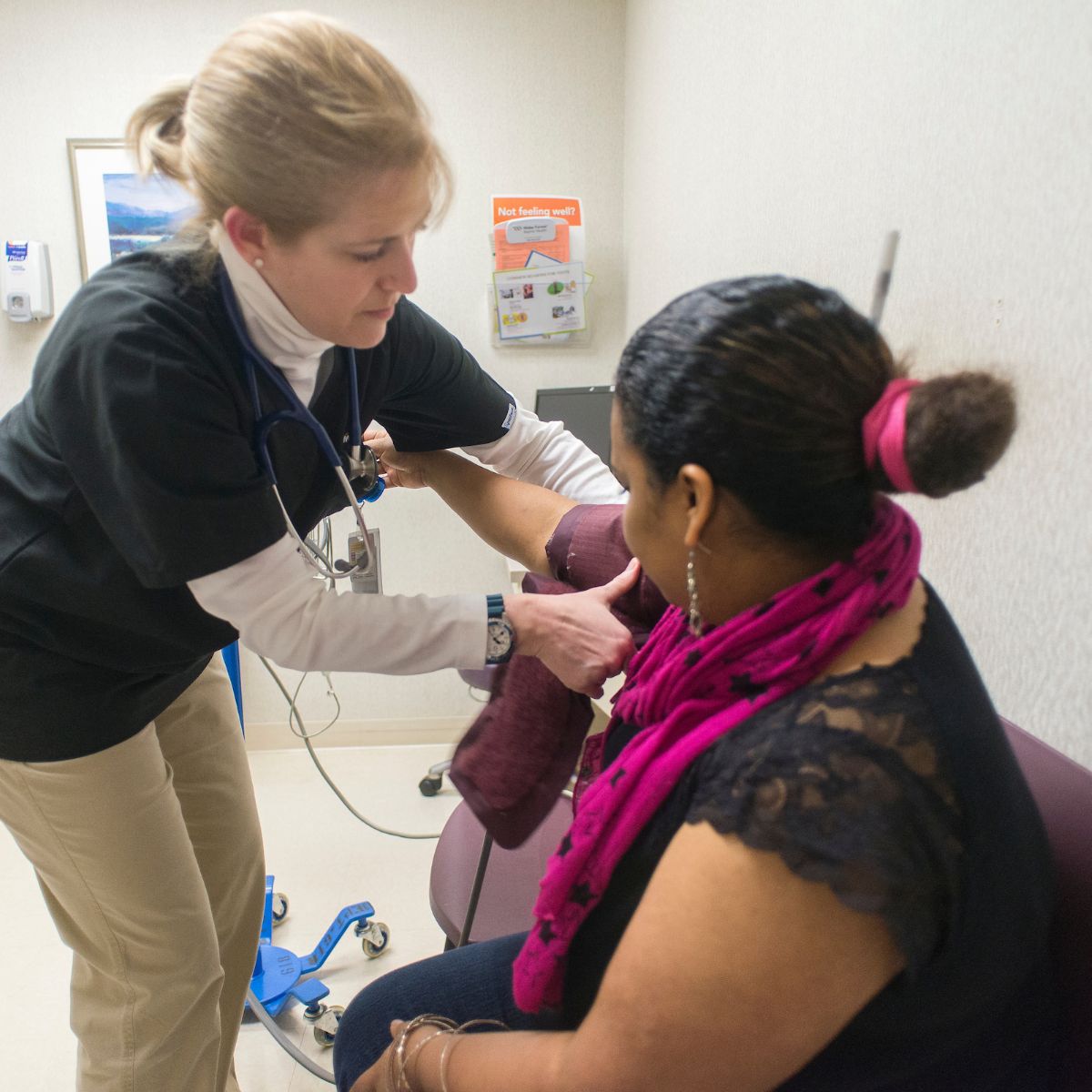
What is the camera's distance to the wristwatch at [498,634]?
3.20 feet

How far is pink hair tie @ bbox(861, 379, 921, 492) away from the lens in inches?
22.7

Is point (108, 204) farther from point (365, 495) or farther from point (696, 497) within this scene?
point (696, 497)

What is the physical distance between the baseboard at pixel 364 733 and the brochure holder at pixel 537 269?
1.31 meters

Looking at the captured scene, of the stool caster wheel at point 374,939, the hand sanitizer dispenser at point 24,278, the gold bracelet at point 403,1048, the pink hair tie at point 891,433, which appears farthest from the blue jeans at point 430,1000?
the hand sanitizer dispenser at point 24,278

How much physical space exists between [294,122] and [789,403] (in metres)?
0.54

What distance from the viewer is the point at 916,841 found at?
1.85ft

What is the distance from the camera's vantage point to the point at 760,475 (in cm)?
63

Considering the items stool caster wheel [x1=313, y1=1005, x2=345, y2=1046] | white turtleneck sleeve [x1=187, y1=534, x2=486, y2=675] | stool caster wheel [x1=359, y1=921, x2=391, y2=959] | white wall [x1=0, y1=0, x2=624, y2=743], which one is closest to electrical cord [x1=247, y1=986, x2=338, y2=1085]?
stool caster wheel [x1=313, y1=1005, x2=345, y2=1046]

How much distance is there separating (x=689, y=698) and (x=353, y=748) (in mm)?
2294

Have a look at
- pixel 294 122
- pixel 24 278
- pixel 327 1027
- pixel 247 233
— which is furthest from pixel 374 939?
pixel 24 278

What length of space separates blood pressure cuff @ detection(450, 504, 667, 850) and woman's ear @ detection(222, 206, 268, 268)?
54cm

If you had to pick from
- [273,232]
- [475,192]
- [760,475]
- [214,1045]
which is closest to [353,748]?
[214,1045]

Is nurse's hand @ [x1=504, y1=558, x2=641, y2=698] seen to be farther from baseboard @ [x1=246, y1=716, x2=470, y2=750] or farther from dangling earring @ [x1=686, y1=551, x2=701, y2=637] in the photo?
baseboard @ [x1=246, y1=716, x2=470, y2=750]

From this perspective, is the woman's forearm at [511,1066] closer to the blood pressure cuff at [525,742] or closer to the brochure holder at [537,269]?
the blood pressure cuff at [525,742]
